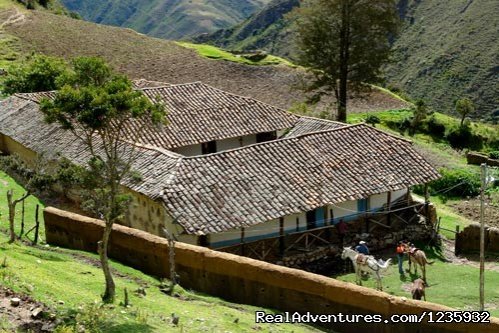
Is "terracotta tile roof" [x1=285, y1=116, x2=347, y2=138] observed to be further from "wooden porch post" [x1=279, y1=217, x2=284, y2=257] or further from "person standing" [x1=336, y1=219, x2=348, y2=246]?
"wooden porch post" [x1=279, y1=217, x2=284, y2=257]

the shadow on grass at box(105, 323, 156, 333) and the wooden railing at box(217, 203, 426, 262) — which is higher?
the shadow on grass at box(105, 323, 156, 333)

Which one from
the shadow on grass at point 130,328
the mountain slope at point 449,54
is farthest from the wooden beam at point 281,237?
the mountain slope at point 449,54

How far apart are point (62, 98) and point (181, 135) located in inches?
A: 625

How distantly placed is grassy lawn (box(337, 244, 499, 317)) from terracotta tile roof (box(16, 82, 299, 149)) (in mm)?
10539

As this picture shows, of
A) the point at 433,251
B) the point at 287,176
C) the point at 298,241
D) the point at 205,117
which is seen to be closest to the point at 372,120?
the point at 205,117

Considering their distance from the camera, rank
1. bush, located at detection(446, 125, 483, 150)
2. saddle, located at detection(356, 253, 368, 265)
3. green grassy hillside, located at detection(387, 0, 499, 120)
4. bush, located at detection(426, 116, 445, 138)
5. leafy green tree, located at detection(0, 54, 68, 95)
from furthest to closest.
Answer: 1. green grassy hillside, located at detection(387, 0, 499, 120)
2. bush, located at detection(426, 116, 445, 138)
3. bush, located at detection(446, 125, 483, 150)
4. leafy green tree, located at detection(0, 54, 68, 95)
5. saddle, located at detection(356, 253, 368, 265)

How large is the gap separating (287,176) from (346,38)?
18.3 metres

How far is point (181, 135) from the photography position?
28.9 metres

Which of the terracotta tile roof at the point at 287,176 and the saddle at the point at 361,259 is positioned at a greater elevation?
the terracotta tile roof at the point at 287,176

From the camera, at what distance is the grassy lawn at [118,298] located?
12.9 m

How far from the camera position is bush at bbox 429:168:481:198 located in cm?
3167

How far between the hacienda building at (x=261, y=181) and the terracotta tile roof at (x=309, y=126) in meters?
0.32

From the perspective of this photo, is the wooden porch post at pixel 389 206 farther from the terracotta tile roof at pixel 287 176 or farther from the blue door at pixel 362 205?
the blue door at pixel 362 205

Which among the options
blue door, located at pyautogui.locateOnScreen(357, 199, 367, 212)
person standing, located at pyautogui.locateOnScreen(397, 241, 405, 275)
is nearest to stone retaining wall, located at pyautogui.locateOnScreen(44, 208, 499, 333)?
person standing, located at pyautogui.locateOnScreen(397, 241, 405, 275)
